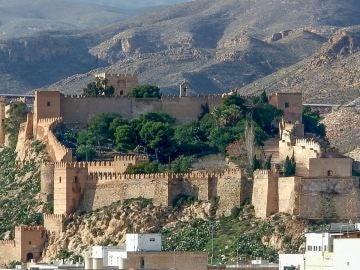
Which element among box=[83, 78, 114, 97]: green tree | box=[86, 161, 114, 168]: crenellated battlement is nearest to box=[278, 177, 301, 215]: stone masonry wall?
box=[86, 161, 114, 168]: crenellated battlement

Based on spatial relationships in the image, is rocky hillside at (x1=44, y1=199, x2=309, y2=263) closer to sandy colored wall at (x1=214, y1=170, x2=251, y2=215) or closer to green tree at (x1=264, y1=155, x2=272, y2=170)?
sandy colored wall at (x1=214, y1=170, x2=251, y2=215)

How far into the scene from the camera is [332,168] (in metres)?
100

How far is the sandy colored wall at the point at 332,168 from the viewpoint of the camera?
9988 centimetres

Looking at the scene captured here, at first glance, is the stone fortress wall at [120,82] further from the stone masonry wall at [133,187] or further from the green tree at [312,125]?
the stone masonry wall at [133,187]

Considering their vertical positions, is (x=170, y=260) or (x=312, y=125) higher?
(x=312, y=125)

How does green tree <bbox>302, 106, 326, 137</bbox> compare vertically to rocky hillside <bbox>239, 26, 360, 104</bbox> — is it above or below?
below

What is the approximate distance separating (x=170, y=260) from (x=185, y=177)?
28696mm

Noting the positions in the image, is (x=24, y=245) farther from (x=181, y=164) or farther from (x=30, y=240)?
(x=181, y=164)

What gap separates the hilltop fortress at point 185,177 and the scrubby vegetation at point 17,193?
1.05 m

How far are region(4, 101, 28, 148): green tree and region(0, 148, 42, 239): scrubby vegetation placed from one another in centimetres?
79

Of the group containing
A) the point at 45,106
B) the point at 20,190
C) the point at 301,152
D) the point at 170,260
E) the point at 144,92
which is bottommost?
the point at 170,260

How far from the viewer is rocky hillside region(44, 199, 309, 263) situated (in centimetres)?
9700

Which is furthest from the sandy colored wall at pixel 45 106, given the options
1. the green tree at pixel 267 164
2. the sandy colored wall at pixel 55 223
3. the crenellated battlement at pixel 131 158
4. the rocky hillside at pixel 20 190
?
the green tree at pixel 267 164

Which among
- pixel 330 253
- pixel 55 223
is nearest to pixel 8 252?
pixel 55 223
